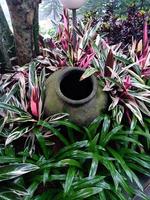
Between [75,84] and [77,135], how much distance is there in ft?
1.11

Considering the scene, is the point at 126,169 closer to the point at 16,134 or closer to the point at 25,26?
the point at 16,134

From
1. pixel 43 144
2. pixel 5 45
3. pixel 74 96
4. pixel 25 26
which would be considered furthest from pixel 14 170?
pixel 5 45

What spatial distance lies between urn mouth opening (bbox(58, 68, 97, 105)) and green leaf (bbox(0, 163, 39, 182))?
0.60 meters

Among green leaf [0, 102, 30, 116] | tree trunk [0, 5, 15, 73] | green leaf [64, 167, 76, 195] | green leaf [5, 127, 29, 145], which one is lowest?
green leaf [64, 167, 76, 195]

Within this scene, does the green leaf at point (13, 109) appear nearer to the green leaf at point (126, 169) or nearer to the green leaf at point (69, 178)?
the green leaf at point (69, 178)

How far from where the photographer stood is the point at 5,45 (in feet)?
8.52

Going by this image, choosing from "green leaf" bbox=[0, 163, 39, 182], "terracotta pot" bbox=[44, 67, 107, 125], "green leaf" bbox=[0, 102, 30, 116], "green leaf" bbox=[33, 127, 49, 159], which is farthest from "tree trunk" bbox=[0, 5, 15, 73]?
"green leaf" bbox=[0, 163, 39, 182]

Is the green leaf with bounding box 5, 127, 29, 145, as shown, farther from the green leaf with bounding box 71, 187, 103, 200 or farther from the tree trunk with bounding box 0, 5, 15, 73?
the tree trunk with bounding box 0, 5, 15, 73

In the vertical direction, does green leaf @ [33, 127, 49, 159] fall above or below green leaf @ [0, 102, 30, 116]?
below

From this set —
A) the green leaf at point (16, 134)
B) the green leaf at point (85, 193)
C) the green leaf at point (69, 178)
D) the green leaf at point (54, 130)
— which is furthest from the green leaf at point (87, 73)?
the green leaf at point (85, 193)

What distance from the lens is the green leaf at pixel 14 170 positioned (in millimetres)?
1653

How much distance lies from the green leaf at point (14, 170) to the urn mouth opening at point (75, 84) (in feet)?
1.96

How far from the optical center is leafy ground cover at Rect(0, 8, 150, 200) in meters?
1.80

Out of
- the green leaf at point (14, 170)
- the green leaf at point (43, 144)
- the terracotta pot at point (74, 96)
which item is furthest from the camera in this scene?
the terracotta pot at point (74, 96)
